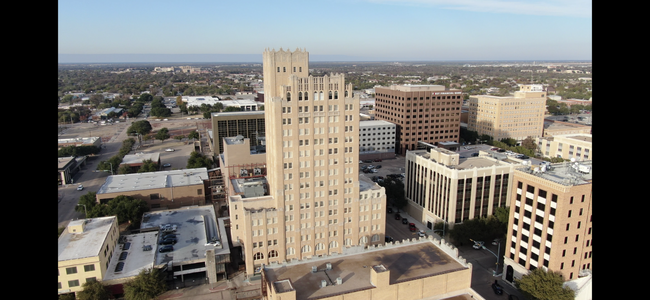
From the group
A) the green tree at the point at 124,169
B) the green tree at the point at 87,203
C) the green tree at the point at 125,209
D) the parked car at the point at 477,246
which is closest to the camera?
the parked car at the point at 477,246

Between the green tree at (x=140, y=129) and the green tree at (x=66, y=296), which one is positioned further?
the green tree at (x=140, y=129)

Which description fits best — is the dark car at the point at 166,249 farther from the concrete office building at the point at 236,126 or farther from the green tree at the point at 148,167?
the concrete office building at the point at 236,126

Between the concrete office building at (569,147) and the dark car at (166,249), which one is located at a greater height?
the concrete office building at (569,147)

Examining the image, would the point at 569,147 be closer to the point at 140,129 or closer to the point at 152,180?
the point at 152,180

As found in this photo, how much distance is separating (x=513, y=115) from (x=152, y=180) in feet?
408

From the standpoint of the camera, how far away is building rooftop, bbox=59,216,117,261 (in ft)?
180

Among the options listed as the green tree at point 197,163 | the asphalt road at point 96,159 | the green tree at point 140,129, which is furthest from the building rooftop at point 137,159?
the green tree at point 140,129

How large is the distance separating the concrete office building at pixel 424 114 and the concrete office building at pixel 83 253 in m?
95.0

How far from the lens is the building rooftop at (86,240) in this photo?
54844 mm

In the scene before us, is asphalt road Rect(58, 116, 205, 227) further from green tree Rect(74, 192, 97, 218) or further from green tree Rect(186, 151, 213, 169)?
green tree Rect(186, 151, 213, 169)

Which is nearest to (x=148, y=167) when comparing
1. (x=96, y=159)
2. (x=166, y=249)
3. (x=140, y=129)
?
(x=96, y=159)

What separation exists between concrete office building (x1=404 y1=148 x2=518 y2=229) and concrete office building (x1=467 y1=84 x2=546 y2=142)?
75.5 m

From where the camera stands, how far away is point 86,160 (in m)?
135

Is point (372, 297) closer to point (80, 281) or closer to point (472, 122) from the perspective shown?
point (80, 281)
